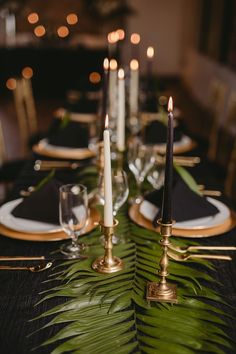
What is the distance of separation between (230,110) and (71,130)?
1.51 m

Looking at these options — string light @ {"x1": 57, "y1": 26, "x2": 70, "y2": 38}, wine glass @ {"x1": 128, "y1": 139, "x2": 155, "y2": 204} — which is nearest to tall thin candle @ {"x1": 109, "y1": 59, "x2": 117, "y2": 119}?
wine glass @ {"x1": 128, "y1": 139, "x2": 155, "y2": 204}

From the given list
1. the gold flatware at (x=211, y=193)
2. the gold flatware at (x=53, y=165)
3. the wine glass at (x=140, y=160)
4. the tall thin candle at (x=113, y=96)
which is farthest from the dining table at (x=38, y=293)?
the tall thin candle at (x=113, y=96)

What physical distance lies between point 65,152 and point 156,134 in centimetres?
51

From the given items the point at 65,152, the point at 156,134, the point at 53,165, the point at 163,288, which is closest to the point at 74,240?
the point at 163,288

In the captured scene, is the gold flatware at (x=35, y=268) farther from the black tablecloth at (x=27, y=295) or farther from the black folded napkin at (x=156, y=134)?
the black folded napkin at (x=156, y=134)

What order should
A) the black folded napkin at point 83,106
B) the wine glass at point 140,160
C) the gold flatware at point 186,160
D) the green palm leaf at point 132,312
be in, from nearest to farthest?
the green palm leaf at point 132,312 → the wine glass at point 140,160 → the gold flatware at point 186,160 → the black folded napkin at point 83,106

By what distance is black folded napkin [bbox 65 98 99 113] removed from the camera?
352cm

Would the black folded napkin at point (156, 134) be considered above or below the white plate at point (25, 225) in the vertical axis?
below

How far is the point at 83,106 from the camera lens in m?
3.59

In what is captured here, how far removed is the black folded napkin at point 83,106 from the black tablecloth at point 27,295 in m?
2.20

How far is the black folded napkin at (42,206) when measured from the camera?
4.83 ft

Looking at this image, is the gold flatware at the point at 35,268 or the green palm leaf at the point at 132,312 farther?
the gold flatware at the point at 35,268

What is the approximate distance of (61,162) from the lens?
2232 mm

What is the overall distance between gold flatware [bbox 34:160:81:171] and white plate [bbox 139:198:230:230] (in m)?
0.63
